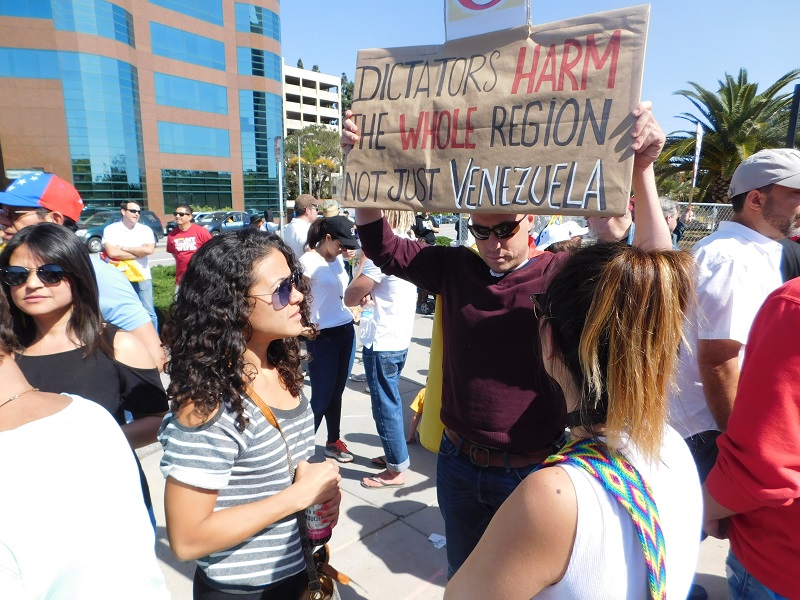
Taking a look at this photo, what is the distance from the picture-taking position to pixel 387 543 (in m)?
3.12

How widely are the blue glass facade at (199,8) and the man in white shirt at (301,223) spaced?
36412 mm

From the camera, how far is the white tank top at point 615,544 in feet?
2.93

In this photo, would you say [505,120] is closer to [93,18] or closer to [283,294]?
[283,294]

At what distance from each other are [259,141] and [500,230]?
135 ft

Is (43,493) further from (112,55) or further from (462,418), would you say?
(112,55)

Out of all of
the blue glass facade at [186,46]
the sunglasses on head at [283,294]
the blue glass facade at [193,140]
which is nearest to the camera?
the sunglasses on head at [283,294]

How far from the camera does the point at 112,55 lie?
1199 inches

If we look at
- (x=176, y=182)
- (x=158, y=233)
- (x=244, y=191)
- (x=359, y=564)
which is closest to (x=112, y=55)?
(x=176, y=182)

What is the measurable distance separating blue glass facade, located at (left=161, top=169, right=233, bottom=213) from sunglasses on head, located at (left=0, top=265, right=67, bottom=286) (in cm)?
3594

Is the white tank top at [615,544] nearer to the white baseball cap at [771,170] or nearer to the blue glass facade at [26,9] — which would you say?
the white baseball cap at [771,170]

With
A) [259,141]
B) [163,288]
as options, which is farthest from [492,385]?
[259,141]

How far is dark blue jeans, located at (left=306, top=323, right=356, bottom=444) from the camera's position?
3.78m

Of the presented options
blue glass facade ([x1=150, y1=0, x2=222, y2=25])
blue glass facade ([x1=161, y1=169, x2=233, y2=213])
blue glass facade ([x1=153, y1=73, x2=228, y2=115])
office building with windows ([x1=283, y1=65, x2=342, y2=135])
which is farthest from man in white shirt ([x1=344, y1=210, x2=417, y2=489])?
office building with windows ([x1=283, y1=65, x2=342, y2=135])

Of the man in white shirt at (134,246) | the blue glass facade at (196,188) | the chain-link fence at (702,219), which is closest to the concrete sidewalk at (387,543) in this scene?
the man in white shirt at (134,246)
